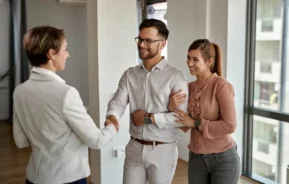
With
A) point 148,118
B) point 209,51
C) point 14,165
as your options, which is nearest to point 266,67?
point 209,51

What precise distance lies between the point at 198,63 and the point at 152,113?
40cm

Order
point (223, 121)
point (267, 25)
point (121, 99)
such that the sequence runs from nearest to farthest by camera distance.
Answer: point (223, 121)
point (121, 99)
point (267, 25)

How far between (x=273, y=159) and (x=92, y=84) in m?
2.15

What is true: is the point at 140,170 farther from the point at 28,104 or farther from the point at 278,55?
the point at 278,55

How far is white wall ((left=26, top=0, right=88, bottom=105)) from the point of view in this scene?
7598 millimetres

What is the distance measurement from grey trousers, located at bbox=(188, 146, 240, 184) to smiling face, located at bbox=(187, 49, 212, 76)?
0.50m

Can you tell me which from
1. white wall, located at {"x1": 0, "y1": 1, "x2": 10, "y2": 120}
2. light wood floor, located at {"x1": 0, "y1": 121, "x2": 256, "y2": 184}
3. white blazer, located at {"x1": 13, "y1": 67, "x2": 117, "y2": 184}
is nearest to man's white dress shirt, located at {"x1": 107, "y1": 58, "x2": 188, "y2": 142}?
white blazer, located at {"x1": 13, "y1": 67, "x2": 117, "y2": 184}

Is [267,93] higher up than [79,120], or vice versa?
[79,120]

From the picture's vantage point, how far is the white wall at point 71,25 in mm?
7598

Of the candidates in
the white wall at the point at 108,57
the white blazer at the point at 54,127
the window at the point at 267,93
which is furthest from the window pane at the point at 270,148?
the white blazer at the point at 54,127

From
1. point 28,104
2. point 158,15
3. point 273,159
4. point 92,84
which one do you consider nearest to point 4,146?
point 92,84

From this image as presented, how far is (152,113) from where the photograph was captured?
2.23 m

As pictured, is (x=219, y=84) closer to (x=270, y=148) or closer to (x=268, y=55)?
(x=268, y=55)

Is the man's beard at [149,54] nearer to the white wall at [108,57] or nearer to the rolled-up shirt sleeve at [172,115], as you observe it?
the rolled-up shirt sleeve at [172,115]
